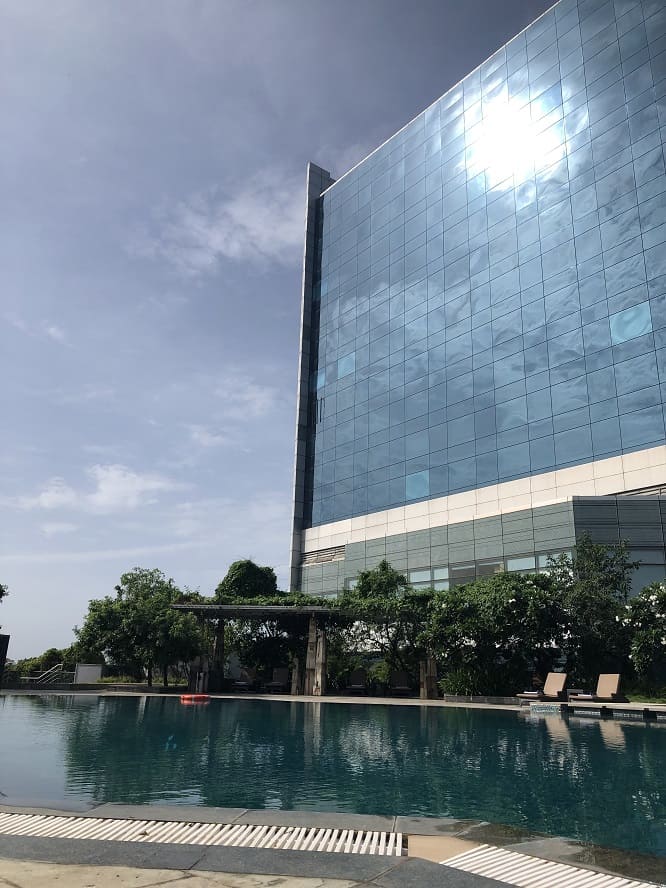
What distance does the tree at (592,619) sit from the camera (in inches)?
1356

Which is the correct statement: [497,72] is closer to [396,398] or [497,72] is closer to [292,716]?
[396,398]

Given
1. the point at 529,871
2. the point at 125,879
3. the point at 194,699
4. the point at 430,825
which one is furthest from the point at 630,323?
the point at 125,879

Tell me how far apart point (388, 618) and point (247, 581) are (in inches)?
970

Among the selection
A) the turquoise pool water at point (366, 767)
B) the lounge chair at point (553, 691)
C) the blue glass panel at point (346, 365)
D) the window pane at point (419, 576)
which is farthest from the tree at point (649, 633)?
the blue glass panel at point (346, 365)

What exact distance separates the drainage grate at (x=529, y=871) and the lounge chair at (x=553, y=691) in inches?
1027

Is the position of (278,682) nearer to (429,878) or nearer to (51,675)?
(51,675)

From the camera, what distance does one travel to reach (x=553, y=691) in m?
30.5

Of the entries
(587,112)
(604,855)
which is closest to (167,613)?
(604,855)

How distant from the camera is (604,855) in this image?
6.58 meters

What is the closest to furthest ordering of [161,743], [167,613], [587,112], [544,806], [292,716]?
[544,806] → [161,743] → [292,716] → [167,613] → [587,112]

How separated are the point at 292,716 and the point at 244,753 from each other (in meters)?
11.5

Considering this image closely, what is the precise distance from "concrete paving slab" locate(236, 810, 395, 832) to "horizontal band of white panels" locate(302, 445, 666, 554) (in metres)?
40.2

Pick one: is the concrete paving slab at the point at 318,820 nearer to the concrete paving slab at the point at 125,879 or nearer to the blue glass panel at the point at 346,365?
the concrete paving slab at the point at 125,879

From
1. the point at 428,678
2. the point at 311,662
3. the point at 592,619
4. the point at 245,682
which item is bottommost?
the point at 245,682
